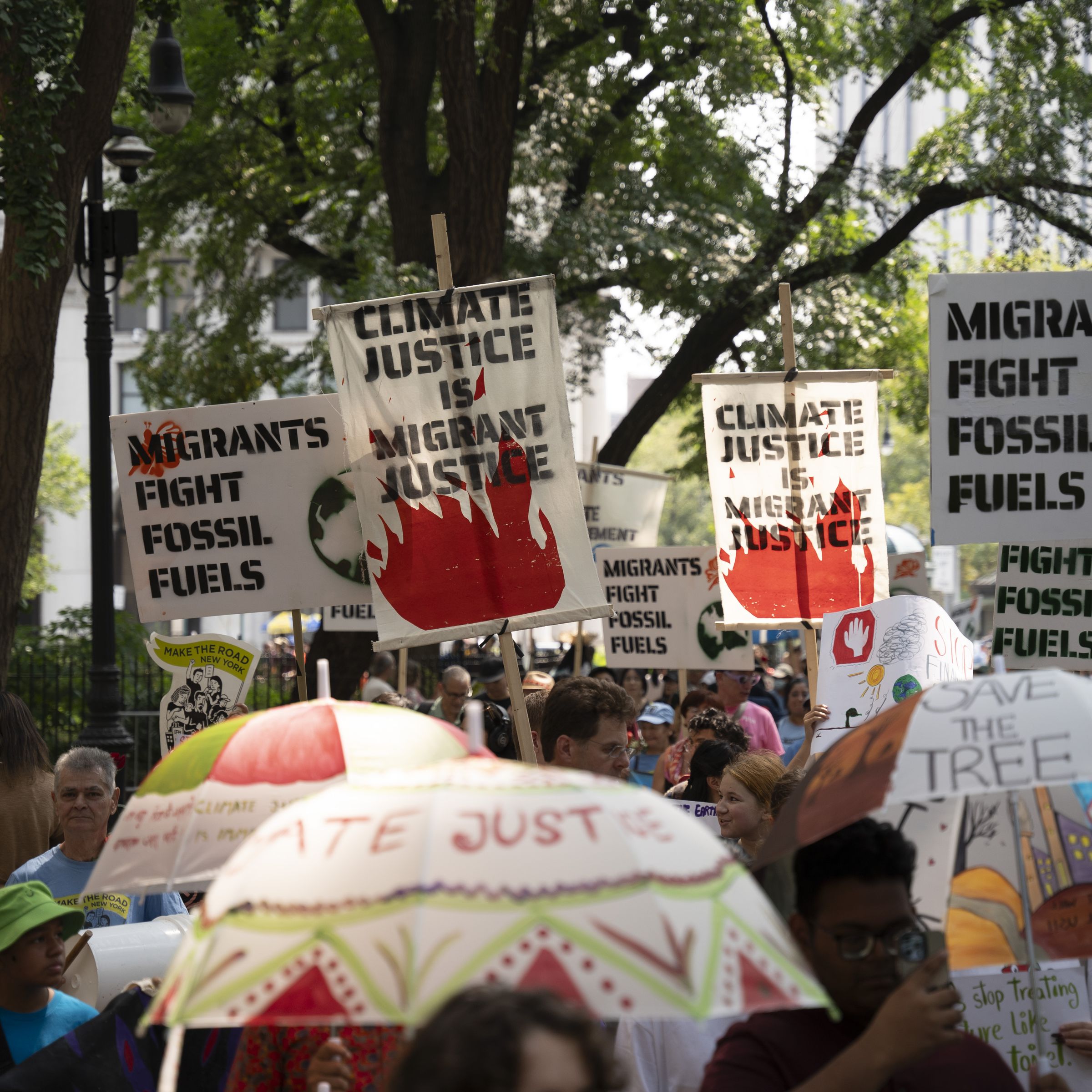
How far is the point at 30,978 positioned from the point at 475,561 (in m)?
2.99

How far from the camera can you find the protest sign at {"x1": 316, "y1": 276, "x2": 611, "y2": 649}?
6.20m

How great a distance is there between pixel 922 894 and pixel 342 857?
1.50 meters

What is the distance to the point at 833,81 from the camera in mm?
17656

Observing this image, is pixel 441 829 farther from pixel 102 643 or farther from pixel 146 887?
pixel 102 643

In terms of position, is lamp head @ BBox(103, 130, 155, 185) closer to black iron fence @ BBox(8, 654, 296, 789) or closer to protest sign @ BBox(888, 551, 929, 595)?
black iron fence @ BBox(8, 654, 296, 789)

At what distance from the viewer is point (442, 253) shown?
5.91 m

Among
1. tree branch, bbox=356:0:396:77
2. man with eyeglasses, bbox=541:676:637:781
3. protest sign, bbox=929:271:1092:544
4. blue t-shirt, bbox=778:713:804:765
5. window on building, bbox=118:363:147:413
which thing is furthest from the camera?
window on building, bbox=118:363:147:413

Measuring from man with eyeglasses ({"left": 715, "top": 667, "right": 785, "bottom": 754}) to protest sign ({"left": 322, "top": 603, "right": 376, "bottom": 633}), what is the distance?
351cm

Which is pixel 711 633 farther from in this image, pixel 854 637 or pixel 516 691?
pixel 516 691

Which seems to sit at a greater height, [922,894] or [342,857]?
[342,857]

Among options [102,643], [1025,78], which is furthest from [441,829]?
[1025,78]

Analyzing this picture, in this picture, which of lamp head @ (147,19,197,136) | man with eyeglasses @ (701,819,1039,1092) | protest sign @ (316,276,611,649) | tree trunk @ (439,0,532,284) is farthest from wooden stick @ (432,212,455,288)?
tree trunk @ (439,0,532,284)

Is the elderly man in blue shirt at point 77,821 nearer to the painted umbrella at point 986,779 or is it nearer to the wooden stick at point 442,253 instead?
the wooden stick at point 442,253

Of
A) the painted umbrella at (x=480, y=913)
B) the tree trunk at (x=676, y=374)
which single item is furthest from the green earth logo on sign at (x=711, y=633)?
the painted umbrella at (x=480, y=913)
